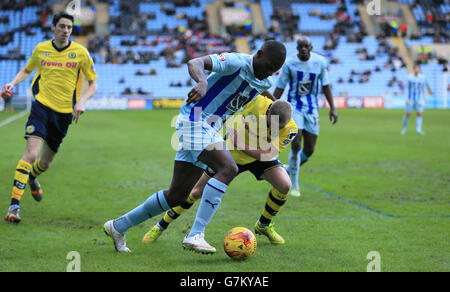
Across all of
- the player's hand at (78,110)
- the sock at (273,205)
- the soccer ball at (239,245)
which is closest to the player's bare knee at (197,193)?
the sock at (273,205)

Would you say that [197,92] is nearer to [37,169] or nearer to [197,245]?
[197,245]

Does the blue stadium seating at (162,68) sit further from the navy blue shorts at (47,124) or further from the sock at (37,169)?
the navy blue shorts at (47,124)

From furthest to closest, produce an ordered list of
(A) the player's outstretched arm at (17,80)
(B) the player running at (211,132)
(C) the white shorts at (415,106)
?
(C) the white shorts at (415,106), (A) the player's outstretched arm at (17,80), (B) the player running at (211,132)

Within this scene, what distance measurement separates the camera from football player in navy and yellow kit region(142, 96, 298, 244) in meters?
5.89

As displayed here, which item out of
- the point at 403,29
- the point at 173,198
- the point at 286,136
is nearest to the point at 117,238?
the point at 173,198

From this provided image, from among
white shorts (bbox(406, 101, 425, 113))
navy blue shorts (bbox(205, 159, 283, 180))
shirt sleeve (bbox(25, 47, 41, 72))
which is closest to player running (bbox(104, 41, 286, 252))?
navy blue shorts (bbox(205, 159, 283, 180))

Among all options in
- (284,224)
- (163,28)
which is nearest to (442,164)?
(284,224)

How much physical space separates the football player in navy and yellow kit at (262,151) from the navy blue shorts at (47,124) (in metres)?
2.30

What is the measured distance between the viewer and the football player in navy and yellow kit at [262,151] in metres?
5.89

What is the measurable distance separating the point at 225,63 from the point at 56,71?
3331mm

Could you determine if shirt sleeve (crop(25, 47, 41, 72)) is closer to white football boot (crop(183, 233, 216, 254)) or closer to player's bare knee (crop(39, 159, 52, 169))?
player's bare knee (crop(39, 159, 52, 169))

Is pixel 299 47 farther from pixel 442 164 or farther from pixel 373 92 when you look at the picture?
pixel 373 92

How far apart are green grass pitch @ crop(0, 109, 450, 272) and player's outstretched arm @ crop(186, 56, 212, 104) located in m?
1.50

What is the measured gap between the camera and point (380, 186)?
387 inches
